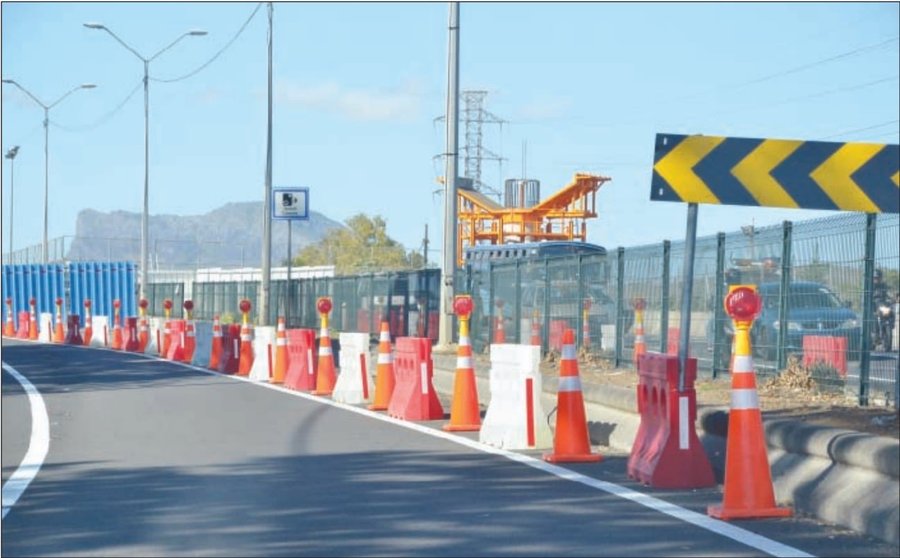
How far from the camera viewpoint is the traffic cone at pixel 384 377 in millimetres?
17500

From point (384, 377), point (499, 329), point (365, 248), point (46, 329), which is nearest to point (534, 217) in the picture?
point (46, 329)

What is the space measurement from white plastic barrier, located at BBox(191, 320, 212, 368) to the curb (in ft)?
58.1

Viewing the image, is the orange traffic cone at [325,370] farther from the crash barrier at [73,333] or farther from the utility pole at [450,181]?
the crash barrier at [73,333]

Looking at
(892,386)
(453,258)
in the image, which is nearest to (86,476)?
(892,386)

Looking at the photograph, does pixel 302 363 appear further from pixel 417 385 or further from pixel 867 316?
pixel 867 316

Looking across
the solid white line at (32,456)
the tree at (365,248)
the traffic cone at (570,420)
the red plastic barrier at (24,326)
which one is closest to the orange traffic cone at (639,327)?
the traffic cone at (570,420)

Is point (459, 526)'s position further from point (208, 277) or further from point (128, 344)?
point (208, 277)

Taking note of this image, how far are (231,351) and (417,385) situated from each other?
34.1 feet

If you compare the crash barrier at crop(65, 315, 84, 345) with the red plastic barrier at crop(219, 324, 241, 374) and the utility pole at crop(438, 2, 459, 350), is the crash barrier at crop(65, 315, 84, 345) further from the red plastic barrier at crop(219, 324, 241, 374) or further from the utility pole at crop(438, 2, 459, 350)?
the utility pole at crop(438, 2, 459, 350)

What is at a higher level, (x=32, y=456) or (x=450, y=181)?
(x=450, y=181)

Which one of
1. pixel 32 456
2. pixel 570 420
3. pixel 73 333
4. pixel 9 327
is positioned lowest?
pixel 9 327

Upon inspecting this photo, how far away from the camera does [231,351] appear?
85.0 feet

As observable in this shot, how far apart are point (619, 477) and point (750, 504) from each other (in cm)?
219

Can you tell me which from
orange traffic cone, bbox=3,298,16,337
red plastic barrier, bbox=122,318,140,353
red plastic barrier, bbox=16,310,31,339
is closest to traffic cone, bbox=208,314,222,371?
red plastic barrier, bbox=122,318,140,353
